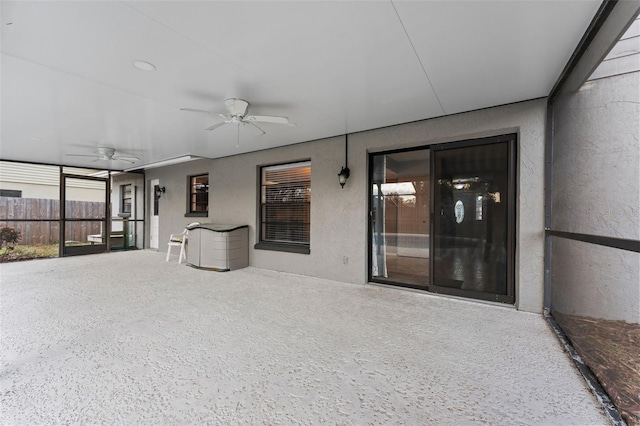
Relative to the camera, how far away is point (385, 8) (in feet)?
5.63

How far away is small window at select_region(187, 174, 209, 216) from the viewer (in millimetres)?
6859

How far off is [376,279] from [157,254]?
6.09 metres

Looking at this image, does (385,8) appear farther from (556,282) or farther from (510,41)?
(556,282)

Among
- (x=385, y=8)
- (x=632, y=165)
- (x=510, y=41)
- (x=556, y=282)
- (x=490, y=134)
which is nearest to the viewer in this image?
(x=385, y=8)

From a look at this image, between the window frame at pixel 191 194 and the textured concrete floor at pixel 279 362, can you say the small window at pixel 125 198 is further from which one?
the textured concrete floor at pixel 279 362

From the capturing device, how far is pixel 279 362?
2.05m

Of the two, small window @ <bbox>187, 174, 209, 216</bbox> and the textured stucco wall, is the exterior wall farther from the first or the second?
the textured stucco wall

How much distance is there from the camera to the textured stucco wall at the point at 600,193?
189 cm

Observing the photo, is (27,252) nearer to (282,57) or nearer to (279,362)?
(279,362)

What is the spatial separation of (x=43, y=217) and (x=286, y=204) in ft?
21.4

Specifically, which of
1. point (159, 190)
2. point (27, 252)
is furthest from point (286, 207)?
point (27, 252)

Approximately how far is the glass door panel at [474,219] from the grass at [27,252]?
9.03m

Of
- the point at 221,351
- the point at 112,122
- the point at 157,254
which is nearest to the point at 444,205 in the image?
the point at 221,351

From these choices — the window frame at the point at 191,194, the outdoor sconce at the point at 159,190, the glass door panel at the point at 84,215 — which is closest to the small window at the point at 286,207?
the window frame at the point at 191,194
